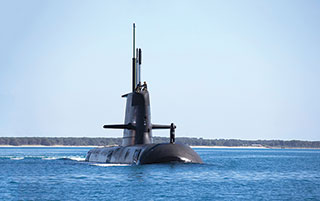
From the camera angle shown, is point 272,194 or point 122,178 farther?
point 122,178

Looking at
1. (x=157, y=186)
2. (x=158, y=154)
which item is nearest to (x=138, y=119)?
(x=158, y=154)

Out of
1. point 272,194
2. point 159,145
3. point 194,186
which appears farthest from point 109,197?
point 159,145

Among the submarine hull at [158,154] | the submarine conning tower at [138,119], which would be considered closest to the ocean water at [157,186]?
the submarine hull at [158,154]

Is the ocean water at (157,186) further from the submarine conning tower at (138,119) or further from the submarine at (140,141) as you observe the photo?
the submarine conning tower at (138,119)

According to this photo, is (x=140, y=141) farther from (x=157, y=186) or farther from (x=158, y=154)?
(x=157, y=186)

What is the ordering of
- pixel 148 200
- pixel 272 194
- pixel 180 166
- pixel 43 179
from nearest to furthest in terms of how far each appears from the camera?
pixel 148 200
pixel 272 194
pixel 43 179
pixel 180 166

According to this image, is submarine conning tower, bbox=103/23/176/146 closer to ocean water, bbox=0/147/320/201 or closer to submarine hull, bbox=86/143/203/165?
submarine hull, bbox=86/143/203/165

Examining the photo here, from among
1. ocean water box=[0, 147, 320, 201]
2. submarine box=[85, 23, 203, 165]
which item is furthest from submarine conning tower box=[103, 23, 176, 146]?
ocean water box=[0, 147, 320, 201]

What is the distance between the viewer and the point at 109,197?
24.8m

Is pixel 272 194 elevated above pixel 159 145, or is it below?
below

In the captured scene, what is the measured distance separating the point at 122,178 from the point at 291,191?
10272 millimetres

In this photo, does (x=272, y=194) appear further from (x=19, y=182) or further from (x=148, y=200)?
(x=19, y=182)

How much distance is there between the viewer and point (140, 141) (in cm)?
4262

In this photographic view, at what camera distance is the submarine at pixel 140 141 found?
37281 millimetres
